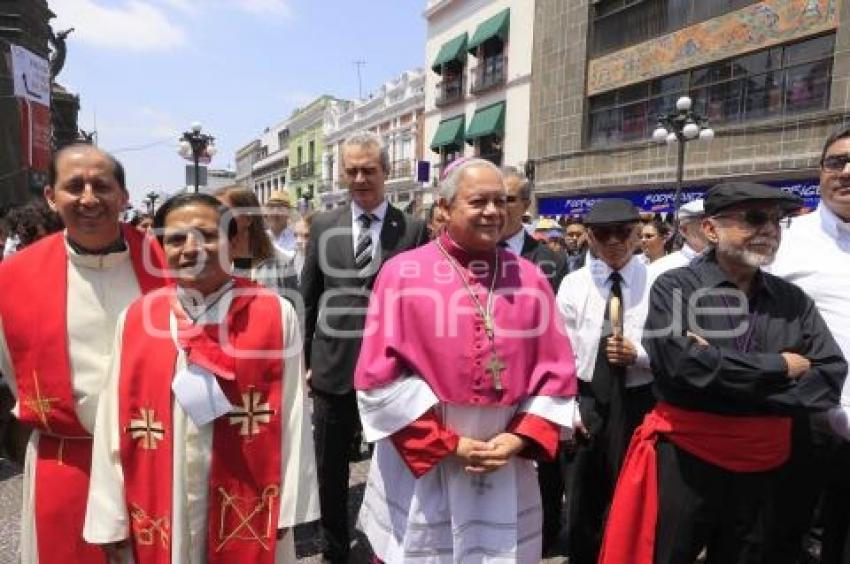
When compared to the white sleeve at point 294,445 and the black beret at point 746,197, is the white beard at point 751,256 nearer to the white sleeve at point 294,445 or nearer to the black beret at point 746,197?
the black beret at point 746,197

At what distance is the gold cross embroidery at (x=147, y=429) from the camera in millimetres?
1994

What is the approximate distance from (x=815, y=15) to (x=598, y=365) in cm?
1455

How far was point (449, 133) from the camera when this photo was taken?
28.5 meters

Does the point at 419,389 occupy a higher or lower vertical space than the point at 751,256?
lower

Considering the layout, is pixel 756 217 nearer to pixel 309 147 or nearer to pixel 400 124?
pixel 400 124

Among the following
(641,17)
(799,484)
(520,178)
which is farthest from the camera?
(641,17)

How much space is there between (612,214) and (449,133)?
2613 cm

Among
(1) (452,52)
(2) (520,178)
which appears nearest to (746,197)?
(2) (520,178)

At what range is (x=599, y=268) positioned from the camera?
3.25 meters

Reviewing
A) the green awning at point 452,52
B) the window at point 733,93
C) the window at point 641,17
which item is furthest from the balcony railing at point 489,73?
the window at point 733,93

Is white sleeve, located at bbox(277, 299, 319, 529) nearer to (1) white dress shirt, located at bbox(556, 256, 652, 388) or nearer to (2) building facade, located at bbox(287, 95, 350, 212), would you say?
(1) white dress shirt, located at bbox(556, 256, 652, 388)

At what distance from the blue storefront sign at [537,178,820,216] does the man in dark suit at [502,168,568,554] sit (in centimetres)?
755

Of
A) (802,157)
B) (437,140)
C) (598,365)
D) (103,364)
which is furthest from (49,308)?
(437,140)

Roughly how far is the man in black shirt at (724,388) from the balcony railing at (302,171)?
50.2 m
